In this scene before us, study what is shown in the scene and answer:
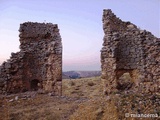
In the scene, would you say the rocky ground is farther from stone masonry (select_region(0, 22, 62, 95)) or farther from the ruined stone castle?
the ruined stone castle

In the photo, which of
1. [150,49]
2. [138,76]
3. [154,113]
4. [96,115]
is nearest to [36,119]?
[96,115]

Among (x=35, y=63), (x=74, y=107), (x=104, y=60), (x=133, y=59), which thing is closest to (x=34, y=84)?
(x=35, y=63)

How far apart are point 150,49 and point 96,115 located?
5.91 meters

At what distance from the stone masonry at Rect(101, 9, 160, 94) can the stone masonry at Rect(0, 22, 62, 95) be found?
3.02 metres

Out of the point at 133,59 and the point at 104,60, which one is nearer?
the point at 133,59

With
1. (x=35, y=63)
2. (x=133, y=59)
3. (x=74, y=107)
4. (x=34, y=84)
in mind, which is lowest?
(x=74, y=107)

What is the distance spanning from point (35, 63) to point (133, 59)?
597 cm

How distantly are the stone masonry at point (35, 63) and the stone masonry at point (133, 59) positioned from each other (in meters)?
3.02

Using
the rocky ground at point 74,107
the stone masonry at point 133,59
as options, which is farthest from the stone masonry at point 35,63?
the stone masonry at point 133,59

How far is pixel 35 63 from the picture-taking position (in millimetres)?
13703

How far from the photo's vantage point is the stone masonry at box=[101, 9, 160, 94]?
1119 cm

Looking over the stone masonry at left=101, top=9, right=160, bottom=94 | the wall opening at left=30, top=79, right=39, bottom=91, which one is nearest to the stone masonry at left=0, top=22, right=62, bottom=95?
the wall opening at left=30, top=79, right=39, bottom=91

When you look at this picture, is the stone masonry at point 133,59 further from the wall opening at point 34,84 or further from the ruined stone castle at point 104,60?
the wall opening at point 34,84

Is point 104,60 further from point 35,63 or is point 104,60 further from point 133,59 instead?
point 35,63
